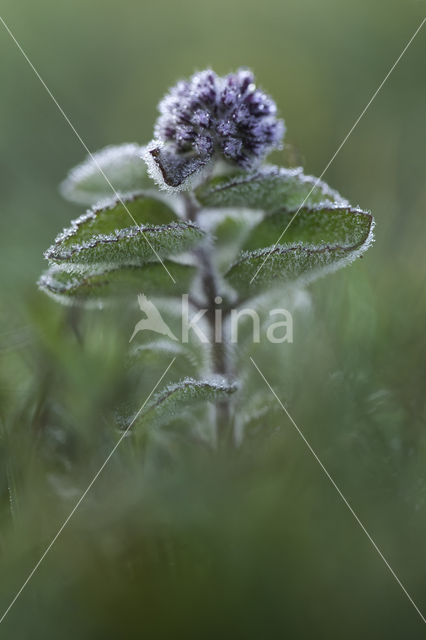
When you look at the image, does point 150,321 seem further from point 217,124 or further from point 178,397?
point 217,124

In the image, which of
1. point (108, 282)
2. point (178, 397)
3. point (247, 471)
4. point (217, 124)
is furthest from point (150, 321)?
point (247, 471)

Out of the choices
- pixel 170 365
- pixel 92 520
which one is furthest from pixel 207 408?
pixel 92 520

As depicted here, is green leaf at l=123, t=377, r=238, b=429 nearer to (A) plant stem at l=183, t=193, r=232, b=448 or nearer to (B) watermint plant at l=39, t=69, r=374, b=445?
(B) watermint plant at l=39, t=69, r=374, b=445

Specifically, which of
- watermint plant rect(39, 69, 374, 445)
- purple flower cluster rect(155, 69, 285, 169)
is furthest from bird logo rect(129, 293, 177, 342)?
purple flower cluster rect(155, 69, 285, 169)

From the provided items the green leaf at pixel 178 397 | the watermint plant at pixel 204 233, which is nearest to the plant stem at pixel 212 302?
the watermint plant at pixel 204 233

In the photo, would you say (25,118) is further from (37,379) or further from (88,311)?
(37,379)

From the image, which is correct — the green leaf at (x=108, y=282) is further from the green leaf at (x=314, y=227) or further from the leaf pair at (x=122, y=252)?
the green leaf at (x=314, y=227)
